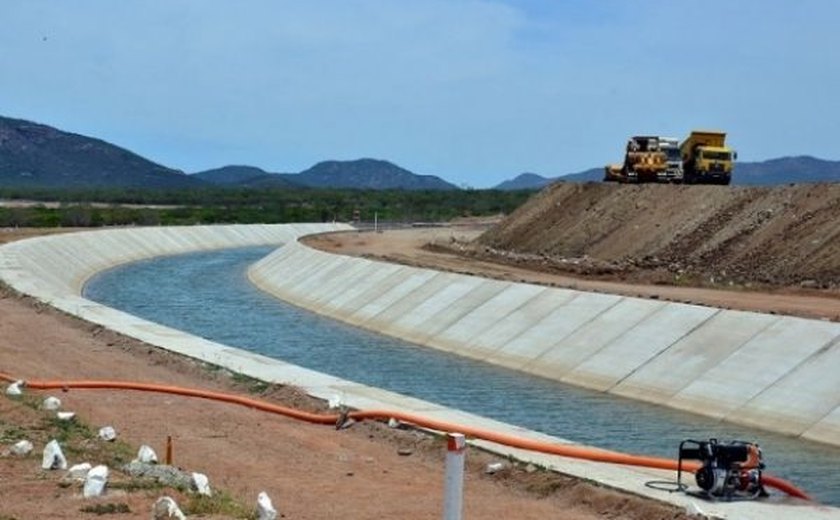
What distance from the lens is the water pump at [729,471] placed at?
1358 cm

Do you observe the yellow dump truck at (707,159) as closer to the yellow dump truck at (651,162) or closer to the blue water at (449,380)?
the yellow dump truck at (651,162)

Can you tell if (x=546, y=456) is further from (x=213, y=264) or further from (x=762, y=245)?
(x=213, y=264)

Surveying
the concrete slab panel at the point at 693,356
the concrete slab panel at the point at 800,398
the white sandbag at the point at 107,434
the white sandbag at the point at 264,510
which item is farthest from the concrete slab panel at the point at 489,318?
the white sandbag at the point at 264,510

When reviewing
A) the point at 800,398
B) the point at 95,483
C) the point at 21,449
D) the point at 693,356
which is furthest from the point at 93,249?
the point at 95,483

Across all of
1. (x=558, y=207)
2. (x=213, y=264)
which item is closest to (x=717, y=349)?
(x=558, y=207)

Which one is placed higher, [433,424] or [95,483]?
[95,483]

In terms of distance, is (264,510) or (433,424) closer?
(264,510)

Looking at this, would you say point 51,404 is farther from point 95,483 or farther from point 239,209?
point 239,209

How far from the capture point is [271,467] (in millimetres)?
15742

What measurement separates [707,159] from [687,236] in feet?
41.3

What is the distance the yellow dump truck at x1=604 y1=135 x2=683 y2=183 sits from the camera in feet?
193

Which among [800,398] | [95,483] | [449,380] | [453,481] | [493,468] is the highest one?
[453,481]

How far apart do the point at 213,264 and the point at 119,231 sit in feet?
35.9

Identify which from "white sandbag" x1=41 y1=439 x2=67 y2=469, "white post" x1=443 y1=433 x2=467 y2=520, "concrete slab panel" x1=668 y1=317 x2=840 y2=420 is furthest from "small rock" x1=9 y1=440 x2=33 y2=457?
"concrete slab panel" x1=668 y1=317 x2=840 y2=420
